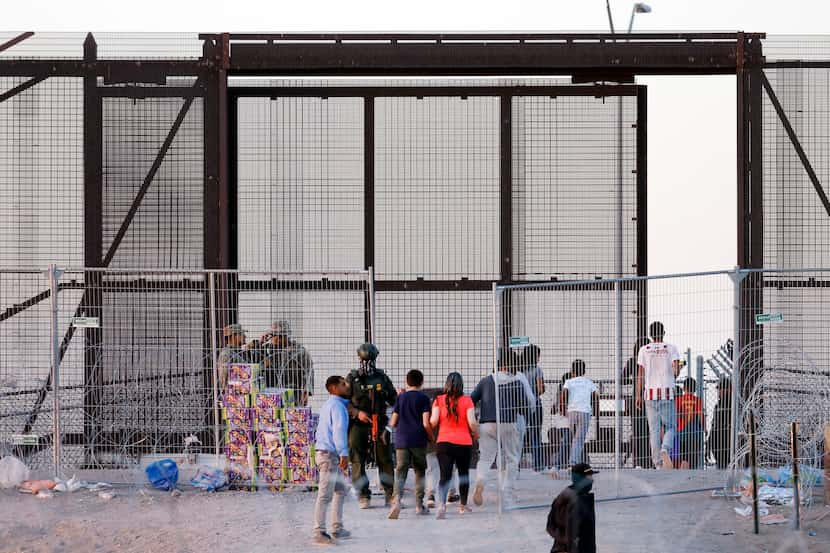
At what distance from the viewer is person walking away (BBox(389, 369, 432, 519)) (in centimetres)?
1245

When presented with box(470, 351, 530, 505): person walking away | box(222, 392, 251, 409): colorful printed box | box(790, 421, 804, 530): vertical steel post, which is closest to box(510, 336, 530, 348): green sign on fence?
box(470, 351, 530, 505): person walking away

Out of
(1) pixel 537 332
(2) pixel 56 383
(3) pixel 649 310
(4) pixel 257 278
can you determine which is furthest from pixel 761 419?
(2) pixel 56 383

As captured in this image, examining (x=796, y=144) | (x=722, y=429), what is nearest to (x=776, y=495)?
(x=722, y=429)

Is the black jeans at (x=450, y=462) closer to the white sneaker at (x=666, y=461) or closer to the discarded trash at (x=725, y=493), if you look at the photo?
the white sneaker at (x=666, y=461)

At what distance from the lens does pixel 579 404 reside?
13211 millimetres

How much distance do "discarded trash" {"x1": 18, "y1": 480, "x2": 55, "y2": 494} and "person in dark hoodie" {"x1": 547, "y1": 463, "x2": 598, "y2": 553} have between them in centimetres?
604

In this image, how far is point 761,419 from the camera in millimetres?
12828

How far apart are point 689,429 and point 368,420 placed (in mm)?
3344

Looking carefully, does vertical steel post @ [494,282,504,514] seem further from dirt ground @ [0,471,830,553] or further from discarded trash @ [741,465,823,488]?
discarded trash @ [741,465,823,488]

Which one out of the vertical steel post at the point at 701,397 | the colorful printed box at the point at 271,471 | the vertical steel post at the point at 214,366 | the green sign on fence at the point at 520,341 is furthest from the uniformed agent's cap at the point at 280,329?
the vertical steel post at the point at 701,397

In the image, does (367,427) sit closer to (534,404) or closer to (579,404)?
(534,404)

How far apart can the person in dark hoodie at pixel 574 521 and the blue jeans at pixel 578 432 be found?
132 inches

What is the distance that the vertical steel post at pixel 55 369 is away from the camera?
13.5 meters

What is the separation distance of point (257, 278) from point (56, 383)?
2638 millimetres
